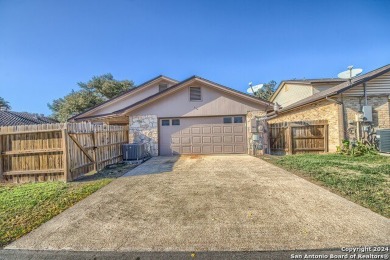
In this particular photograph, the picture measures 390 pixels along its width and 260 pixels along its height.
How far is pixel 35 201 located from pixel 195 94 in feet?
29.3

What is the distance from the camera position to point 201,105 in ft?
37.3

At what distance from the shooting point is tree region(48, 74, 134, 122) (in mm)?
24859

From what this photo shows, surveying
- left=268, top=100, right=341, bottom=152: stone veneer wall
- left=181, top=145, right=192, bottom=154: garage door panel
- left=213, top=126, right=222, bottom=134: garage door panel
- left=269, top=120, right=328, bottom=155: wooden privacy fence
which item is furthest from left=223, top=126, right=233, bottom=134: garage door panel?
left=268, top=100, right=341, bottom=152: stone veneer wall

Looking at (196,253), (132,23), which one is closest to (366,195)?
(196,253)

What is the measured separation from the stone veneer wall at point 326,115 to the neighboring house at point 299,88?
6972 millimetres

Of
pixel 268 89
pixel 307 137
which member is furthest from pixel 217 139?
pixel 268 89

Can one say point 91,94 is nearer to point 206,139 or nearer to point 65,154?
point 206,139

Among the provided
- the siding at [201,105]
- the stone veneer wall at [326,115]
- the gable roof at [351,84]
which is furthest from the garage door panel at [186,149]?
the gable roof at [351,84]

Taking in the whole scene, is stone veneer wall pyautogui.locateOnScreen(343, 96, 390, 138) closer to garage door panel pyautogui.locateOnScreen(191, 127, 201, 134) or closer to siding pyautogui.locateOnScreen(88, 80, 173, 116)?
garage door panel pyautogui.locateOnScreen(191, 127, 201, 134)

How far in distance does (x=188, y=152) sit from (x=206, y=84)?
4303mm

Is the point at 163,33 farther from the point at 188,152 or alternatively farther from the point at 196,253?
the point at 196,253

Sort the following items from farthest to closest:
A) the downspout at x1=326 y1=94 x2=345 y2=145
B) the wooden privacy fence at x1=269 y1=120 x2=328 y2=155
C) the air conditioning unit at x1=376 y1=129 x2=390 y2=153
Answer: the wooden privacy fence at x1=269 y1=120 x2=328 y2=155, the downspout at x1=326 y1=94 x2=345 y2=145, the air conditioning unit at x1=376 y1=129 x2=390 y2=153

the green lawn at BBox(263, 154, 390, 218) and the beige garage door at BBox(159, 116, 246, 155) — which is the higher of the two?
the beige garage door at BBox(159, 116, 246, 155)

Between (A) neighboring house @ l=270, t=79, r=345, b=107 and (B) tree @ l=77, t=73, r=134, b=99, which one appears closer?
(A) neighboring house @ l=270, t=79, r=345, b=107
